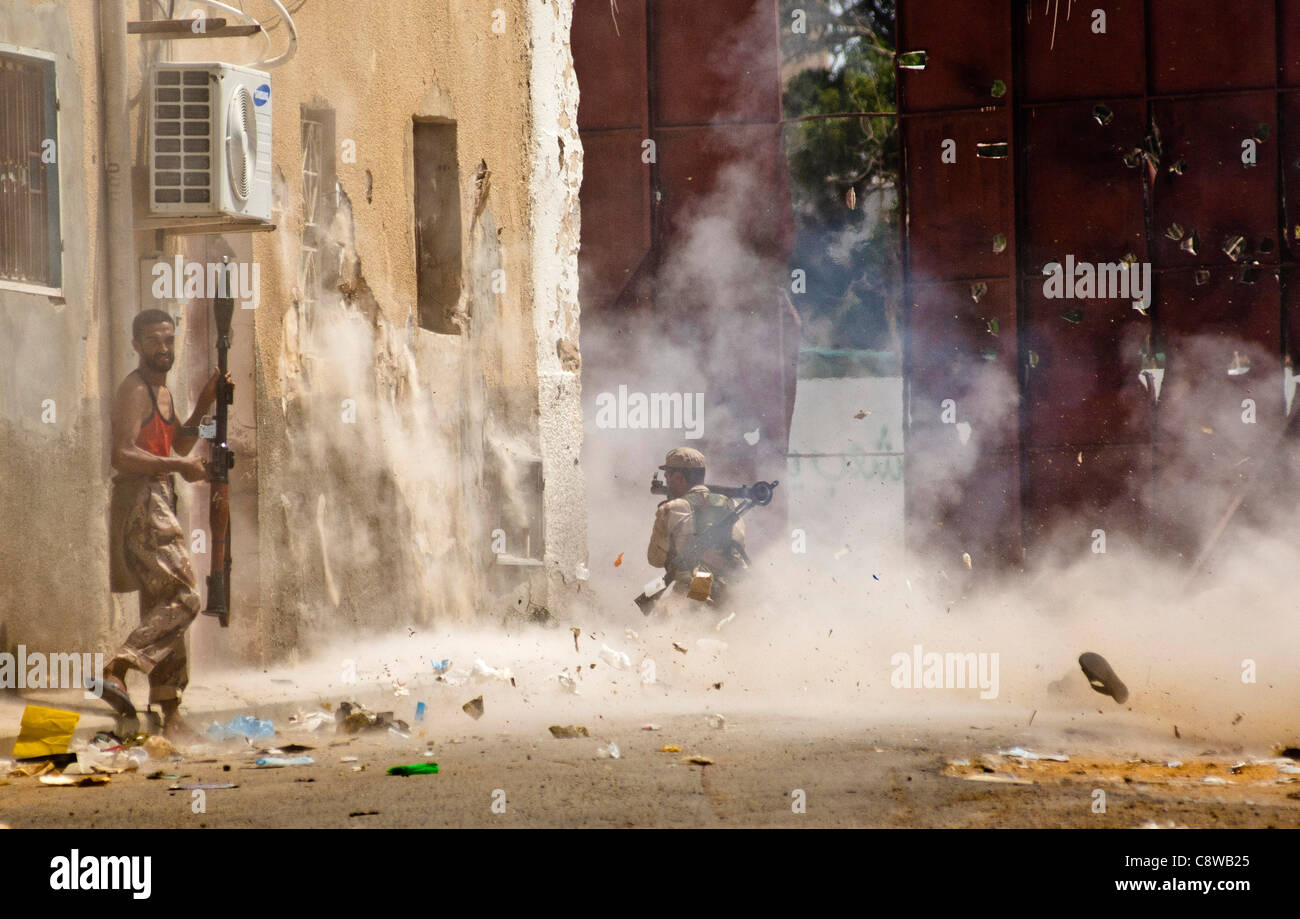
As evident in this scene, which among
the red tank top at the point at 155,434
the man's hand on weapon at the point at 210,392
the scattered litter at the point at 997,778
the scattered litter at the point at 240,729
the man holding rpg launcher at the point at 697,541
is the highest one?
the man's hand on weapon at the point at 210,392

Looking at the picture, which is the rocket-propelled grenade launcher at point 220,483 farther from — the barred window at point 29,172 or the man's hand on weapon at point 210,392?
the barred window at point 29,172

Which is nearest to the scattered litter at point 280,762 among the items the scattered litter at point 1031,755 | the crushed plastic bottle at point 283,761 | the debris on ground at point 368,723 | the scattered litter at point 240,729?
the crushed plastic bottle at point 283,761

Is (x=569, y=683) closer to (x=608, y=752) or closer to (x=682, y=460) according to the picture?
(x=682, y=460)

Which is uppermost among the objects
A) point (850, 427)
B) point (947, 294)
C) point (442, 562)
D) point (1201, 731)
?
point (947, 294)

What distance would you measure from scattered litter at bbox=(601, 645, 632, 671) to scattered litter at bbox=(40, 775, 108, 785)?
3.93 meters

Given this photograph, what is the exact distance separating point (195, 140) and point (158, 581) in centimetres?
196

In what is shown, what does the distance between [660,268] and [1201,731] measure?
616cm

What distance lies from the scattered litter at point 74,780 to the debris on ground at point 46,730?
0.81 feet

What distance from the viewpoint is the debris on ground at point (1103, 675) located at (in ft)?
25.0

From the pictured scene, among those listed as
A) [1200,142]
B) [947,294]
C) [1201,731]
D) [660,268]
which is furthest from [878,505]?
[1201,731]

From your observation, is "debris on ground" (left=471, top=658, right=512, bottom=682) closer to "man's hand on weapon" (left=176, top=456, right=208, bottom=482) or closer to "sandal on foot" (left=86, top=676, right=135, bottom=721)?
"man's hand on weapon" (left=176, top=456, right=208, bottom=482)

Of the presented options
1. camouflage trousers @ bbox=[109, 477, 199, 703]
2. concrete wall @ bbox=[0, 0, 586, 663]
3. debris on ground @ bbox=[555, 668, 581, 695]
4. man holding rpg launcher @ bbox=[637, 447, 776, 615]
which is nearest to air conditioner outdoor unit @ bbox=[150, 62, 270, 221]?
concrete wall @ bbox=[0, 0, 586, 663]

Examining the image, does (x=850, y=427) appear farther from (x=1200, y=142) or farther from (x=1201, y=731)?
(x=1201, y=731)

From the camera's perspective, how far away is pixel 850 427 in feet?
39.3
